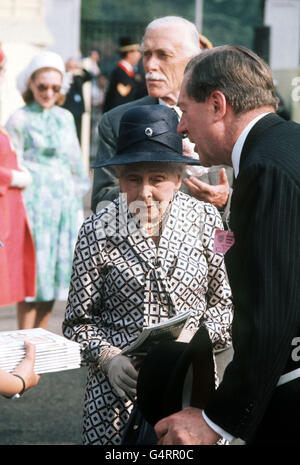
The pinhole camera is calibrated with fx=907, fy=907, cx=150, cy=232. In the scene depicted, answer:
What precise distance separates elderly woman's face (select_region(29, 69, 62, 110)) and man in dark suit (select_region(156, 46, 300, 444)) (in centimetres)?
462

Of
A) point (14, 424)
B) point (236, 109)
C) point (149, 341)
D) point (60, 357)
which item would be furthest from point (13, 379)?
point (14, 424)

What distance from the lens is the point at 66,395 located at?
6191mm

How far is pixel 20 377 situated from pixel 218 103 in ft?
3.77

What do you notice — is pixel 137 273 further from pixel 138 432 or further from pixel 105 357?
pixel 138 432

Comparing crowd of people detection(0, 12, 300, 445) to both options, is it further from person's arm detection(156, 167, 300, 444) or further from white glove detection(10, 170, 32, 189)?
white glove detection(10, 170, 32, 189)

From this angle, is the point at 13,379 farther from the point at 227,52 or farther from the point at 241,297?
the point at 227,52

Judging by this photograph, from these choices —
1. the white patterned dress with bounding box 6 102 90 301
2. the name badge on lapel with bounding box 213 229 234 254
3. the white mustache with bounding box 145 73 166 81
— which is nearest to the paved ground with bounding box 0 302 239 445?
the white patterned dress with bounding box 6 102 90 301

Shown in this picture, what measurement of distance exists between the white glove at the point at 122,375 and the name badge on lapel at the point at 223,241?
726 millimetres

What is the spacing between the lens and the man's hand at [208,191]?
157 inches

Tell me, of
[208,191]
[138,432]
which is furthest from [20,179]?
[138,432]

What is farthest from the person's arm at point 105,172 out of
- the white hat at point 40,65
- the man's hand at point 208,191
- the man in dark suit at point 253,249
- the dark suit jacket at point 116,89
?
the dark suit jacket at point 116,89

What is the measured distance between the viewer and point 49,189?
23.7 feet

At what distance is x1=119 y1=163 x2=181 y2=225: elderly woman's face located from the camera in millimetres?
3369

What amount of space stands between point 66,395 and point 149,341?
3.36 metres
